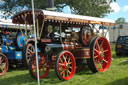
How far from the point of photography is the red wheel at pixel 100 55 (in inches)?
251

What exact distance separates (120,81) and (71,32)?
2.33m

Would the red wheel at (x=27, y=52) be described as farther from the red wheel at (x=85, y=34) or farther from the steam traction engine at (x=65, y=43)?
the red wheel at (x=85, y=34)

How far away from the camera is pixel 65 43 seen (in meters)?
6.15

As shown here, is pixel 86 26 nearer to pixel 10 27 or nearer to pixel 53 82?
pixel 53 82

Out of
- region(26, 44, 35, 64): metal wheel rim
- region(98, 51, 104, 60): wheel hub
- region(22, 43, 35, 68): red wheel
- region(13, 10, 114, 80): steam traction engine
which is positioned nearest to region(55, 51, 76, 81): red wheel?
region(13, 10, 114, 80): steam traction engine

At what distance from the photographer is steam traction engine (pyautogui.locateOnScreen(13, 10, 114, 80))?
5.53 m

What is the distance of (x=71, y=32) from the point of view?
6.60 meters

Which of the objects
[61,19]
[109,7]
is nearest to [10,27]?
[61,19]

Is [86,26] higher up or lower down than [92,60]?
higher up

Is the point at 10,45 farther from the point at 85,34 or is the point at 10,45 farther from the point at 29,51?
the point at 85,34

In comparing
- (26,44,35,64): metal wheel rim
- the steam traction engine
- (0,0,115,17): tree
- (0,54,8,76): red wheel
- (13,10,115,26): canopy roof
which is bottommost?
(0,54,8,76): red wheel

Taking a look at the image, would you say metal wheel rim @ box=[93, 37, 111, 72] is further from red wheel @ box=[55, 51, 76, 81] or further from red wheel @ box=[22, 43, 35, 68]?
red wheel @ box=[22, 43, 35, 68]

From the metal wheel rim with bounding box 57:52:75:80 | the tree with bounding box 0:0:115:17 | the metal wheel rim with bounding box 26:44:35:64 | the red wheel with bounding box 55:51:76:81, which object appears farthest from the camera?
the tree with bounding box 0:0:115:17

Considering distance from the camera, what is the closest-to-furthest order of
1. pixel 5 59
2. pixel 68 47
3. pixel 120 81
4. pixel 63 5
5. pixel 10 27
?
pixel 120 81 → pixel 68 47 → pixel 5 59 → pixel 10 27 → pixel 63 5
